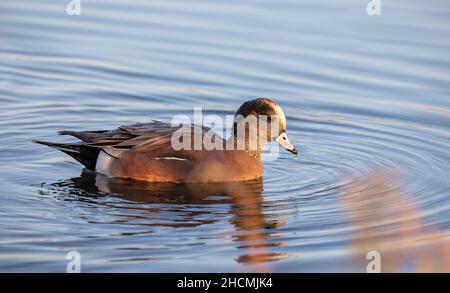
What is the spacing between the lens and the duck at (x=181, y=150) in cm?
1058

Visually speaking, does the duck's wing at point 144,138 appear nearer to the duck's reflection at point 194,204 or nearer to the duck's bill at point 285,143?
the duck's reflection at point 194,204

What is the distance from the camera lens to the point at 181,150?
10.6m

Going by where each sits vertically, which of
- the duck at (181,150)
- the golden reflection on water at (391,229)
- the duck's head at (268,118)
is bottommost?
the golden reflection on water at (391,229)

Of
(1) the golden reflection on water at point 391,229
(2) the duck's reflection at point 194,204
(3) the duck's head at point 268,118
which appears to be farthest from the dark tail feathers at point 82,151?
(1) the golden reflection on water at point 391,229

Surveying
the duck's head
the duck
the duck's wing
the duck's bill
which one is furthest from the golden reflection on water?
the duck's wing

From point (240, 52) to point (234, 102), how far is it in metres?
1.69

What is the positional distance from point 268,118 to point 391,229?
2200 mm

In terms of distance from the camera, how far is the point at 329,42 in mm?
14734

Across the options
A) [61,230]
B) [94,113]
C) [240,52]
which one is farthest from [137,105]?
[61,230]

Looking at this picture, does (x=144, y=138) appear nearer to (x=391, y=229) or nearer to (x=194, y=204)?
(x=194, y=204)

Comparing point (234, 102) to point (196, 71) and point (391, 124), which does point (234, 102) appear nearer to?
point (196, 71)

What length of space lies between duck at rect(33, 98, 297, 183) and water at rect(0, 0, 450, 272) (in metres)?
0.18

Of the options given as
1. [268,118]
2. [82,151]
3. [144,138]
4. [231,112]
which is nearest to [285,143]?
[268,118]

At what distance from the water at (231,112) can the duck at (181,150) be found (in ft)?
0.60
